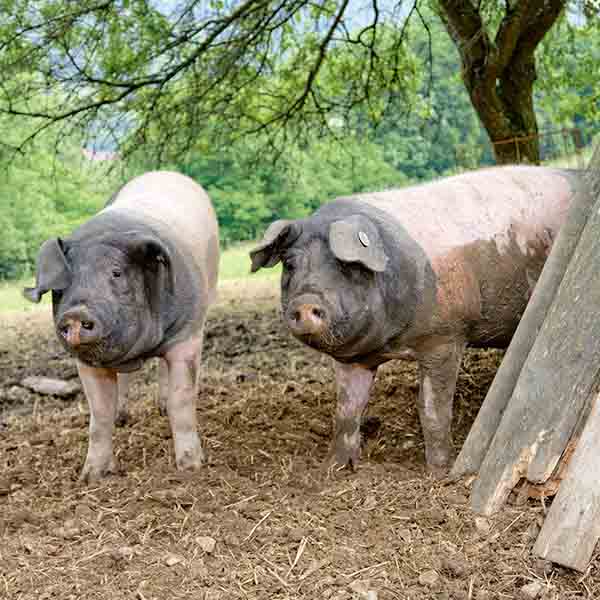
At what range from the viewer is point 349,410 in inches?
196

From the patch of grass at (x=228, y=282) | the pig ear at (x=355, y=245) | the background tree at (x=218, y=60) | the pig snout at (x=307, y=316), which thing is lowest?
the patch of grass at (x=228, y=282)

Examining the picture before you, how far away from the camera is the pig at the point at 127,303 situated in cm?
453

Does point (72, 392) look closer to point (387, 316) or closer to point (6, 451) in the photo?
point (6, 451)

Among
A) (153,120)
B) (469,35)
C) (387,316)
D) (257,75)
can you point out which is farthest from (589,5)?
(387,316)

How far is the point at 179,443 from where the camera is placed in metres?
5.09

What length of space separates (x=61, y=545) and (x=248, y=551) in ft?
2.73

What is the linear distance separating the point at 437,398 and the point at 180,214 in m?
1.99

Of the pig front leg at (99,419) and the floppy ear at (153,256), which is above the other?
the floppy ear at (153,256)

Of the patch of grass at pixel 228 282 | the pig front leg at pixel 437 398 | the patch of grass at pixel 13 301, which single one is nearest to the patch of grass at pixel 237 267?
the patch of grass at pixel 228 282

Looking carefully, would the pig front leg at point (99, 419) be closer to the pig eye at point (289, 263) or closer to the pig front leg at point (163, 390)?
the pig eye at point (289, 263)

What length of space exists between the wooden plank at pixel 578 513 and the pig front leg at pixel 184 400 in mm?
2109

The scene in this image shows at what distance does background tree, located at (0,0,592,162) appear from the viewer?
27.8 ft

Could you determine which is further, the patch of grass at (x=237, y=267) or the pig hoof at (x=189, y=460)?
the patch of grass at (x=237, y=267)

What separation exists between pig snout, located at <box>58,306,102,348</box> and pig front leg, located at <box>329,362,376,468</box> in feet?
4.26
